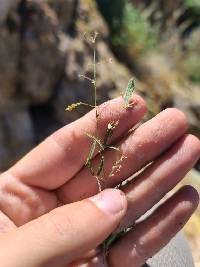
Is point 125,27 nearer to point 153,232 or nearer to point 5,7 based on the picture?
point 5,7

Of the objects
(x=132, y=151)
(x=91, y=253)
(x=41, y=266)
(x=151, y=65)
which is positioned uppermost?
(x=132, y=151)

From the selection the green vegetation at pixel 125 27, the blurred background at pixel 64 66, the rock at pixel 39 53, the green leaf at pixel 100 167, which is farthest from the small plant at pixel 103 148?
the green vegetation at pixel 125 27

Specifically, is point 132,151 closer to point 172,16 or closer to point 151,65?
point 151,65

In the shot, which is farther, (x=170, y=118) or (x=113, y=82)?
(x=113, y=82)

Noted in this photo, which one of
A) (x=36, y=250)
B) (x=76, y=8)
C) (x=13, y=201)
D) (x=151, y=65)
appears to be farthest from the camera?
(x=151, y=65)

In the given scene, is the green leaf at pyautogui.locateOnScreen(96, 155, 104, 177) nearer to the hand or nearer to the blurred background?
the hand

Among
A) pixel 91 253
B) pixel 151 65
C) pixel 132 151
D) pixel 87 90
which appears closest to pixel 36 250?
pixel 91 253

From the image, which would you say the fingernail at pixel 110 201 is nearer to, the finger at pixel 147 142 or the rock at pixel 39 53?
the finger at pixel 147 142

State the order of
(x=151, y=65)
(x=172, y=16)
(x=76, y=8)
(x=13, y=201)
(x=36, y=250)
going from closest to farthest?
1. (x=36, y=250)
2. (x=13, y=201)
3. (x=76, y=8)
4. (x=151, y=65)
5. (x=172, y=16)

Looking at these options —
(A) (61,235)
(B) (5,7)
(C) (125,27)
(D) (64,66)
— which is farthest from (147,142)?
(C) (125,27)
